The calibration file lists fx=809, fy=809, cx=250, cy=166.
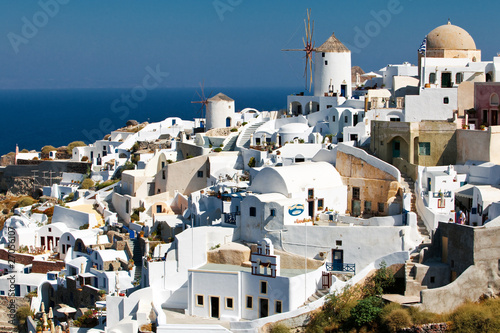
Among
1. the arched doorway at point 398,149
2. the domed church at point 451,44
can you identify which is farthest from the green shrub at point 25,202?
the domed church at point 451,44

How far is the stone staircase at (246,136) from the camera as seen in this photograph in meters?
45.0

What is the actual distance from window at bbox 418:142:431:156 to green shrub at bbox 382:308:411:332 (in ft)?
33.9

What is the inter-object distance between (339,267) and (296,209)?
9.63ft

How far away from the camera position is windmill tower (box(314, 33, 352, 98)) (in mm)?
46625

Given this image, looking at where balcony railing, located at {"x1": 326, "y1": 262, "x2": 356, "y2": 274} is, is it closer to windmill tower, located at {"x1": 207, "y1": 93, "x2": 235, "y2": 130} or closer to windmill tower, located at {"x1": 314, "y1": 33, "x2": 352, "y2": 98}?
windmill tower, located at {"x1": 314, "y1": 33, "x2": 352, "y2": 98}

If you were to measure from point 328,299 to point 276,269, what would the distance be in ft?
7.20

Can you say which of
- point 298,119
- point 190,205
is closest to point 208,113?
point 298,119

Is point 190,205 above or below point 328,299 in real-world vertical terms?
above

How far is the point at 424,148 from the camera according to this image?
117ft

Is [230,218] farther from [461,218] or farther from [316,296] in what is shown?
[461,218]

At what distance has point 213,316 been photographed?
3038cm

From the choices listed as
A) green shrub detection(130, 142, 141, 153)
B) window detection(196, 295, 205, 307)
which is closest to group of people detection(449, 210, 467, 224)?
window detection(196, 295, 205, 307)

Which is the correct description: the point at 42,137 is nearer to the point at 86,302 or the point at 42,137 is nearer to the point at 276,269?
the point at 86,302

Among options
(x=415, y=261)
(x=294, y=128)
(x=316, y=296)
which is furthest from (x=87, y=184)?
(x=415, y=261)
